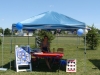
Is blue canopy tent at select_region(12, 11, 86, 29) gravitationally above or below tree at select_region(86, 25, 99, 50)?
above

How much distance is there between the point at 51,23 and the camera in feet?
33.3

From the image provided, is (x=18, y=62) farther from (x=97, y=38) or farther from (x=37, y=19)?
(x=97, y=38)

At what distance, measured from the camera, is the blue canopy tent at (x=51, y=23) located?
1010 cm

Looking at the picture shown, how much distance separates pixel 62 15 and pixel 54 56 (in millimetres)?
2162

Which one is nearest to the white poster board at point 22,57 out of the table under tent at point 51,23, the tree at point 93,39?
the table under tent at point 51,23

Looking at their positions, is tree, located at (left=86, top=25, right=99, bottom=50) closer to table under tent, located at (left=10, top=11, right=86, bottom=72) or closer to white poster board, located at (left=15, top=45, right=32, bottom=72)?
table under tent, located at (left=10, top=11, right=86, bottom=72)

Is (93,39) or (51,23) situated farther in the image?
(93,39)

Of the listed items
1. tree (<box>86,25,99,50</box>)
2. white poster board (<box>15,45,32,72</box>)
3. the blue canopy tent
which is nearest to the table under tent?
the blue canopy tent

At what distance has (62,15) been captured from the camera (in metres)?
11.1

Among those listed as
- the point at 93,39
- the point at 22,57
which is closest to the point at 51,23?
the point at 22,57

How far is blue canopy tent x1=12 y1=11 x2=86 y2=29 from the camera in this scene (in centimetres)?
1010

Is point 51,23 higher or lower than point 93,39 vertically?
higher

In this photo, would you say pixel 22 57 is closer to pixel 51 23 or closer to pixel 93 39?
pixel 51 23

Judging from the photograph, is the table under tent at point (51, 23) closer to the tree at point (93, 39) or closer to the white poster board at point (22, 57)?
the white poster board at point (22, 57)
